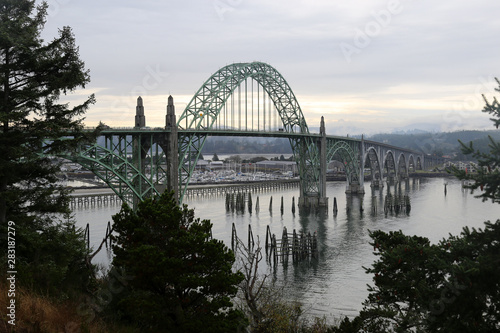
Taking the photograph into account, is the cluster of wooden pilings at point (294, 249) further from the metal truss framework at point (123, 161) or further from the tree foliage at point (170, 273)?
the tree foliage at point (170, 273)

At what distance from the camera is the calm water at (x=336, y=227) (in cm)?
2941

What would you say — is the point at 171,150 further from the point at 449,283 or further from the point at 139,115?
the point at 449,283

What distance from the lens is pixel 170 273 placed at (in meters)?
13.7

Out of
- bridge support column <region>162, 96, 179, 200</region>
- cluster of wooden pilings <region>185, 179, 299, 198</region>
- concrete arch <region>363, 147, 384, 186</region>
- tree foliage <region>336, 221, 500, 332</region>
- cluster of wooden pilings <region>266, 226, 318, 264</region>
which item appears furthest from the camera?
concrete arch <region>363, 147, 384, 186</region>

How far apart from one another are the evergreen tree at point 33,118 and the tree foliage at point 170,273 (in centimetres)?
216

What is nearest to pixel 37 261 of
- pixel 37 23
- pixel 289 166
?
pixel 37 23

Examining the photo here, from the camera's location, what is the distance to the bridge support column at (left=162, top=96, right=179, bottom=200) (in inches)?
1586

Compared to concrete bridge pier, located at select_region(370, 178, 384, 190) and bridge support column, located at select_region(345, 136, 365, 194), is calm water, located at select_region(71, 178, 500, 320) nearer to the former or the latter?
bridge support column, located at select_region(345, 136, 365, 194)

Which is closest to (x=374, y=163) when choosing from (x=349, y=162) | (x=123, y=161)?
(x=349, y=162)

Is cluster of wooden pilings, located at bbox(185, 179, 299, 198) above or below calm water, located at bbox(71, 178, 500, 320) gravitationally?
above

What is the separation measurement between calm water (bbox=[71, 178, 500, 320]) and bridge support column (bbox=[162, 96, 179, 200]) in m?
7.06

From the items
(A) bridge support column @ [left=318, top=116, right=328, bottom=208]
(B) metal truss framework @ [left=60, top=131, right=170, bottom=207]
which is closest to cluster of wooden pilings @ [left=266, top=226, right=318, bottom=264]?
(B) metal truss framework @ [left=60, top=131, right=170, bottom=207]

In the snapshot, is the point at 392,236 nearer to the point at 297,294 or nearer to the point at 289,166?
the point at 297,294

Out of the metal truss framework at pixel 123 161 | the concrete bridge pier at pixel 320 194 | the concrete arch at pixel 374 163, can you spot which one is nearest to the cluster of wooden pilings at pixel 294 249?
the metal truss framework at pixel 123 161
